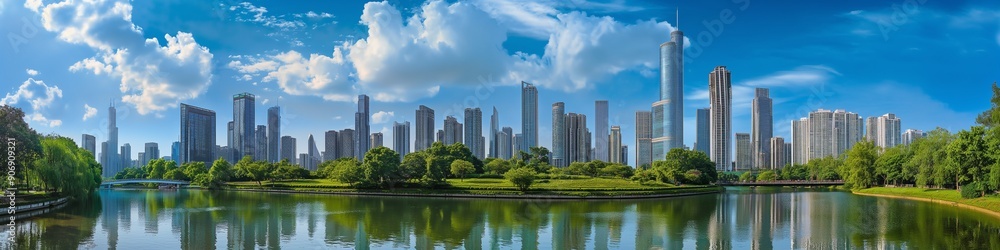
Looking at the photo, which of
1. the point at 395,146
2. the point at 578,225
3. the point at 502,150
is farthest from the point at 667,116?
the point at 578,225

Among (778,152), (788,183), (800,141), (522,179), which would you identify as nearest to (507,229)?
(522,179)

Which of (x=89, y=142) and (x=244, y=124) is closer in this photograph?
(x=89, y=142)

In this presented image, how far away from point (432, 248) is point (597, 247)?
6243 mm

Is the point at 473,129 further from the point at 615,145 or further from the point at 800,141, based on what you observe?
the point at 800,141

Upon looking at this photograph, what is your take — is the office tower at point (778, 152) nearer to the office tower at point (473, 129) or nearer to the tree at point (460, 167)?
the office tower at point (473, 129)

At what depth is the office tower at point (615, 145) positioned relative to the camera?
187 meters

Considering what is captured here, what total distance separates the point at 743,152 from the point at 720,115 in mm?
13384

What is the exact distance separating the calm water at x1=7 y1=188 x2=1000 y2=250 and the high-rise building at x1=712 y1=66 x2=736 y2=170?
150 metres

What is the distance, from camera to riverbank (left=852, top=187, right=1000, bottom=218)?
1585 inches

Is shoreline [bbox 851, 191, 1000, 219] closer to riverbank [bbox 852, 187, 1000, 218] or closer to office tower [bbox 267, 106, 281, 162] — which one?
riverbank [bbox 852, 187, 1000, 218]

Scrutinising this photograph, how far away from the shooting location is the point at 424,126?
145 meters

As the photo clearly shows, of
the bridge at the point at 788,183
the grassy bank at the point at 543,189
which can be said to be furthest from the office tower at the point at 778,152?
the grassy bank at the point at 543,189

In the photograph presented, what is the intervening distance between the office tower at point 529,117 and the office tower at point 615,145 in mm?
23204

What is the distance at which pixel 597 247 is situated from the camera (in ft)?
76.3
